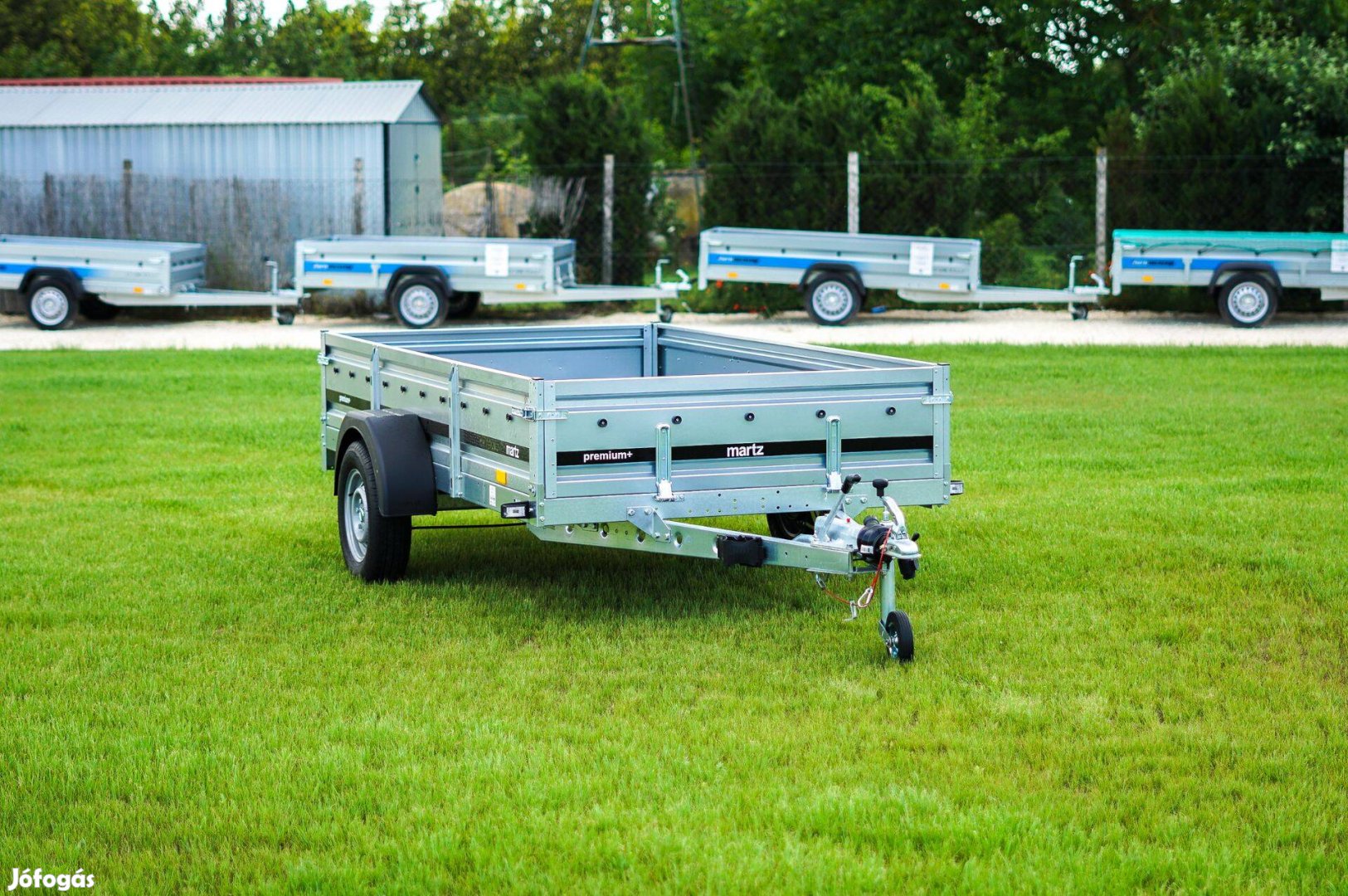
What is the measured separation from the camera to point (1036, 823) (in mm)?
4793

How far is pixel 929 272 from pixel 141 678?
54.7 ft

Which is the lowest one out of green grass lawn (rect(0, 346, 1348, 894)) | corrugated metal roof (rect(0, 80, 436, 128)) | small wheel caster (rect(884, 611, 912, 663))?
green grass lawn (rect(0, 346, 1348, 894))

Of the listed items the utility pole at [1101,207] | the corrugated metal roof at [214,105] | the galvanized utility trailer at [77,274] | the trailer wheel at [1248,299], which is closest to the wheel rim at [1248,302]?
the trailer wheel at [1248,299]

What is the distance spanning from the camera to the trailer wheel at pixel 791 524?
8.66 meters

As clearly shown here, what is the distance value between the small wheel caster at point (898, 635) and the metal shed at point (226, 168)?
19.7 metres

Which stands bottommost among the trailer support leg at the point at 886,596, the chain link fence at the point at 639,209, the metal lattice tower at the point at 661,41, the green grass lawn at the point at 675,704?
the green grass lawn at the point at 675,704

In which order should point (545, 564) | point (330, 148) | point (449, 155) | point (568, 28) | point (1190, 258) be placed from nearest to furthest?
point (545, 564)
point (1190, 258)
point (330, 148)
point (449, 155)
point (568, 28)

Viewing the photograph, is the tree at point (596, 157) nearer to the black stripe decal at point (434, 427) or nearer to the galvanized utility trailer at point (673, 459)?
the galvanized utility trailer at point (673, 459)

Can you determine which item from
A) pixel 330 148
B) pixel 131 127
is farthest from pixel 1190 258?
pixel 131 127

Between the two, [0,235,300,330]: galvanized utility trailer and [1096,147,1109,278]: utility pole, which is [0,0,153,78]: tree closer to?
[0,235,300,330]: galvanized utility trailer

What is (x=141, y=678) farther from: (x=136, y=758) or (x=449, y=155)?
(x=449, y=155)

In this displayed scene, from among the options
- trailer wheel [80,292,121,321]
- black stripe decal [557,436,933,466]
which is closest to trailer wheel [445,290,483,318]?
trailer wheel [80,292,121,321]

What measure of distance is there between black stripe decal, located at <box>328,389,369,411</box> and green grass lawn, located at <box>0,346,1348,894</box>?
0.80m

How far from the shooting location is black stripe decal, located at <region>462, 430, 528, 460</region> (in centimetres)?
682
